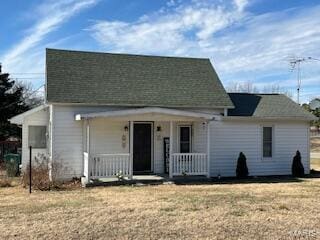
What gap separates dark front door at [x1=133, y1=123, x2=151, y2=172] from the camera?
1992 centimetres

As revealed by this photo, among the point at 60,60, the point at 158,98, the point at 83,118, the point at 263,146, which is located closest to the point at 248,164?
the point at 263,146

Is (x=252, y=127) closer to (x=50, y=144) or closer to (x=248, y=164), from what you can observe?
(x=248, y=164)

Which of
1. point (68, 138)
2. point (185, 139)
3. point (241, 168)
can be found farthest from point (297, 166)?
point (68, 138)

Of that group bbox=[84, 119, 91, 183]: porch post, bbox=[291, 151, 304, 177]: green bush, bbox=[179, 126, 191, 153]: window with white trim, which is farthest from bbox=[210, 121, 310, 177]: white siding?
bbox=[84, 119, 91, 183]: porch post

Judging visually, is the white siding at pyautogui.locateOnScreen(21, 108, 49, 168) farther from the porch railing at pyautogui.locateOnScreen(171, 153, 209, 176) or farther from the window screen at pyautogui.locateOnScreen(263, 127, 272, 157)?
the window screen at pyautogui.locateOnScreen(263, 127, 272, 157)

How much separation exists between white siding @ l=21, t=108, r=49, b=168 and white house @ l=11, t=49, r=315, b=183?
0.14 feet

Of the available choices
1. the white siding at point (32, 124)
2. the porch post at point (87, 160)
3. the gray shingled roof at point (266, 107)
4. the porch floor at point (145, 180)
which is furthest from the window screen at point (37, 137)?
the gray shingled roof at point (266, 107)

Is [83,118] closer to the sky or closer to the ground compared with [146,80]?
closer to the ground

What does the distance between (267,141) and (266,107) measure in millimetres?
1678

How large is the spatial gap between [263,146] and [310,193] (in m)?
6.19

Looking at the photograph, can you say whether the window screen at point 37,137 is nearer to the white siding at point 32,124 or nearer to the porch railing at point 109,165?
the white siding at point 32,124

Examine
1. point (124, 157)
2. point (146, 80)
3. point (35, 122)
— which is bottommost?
point (124, 157)

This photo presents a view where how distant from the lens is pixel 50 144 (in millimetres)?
18797

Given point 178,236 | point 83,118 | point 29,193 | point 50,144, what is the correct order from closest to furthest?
point 178,236 < point 29,193 < point 83,118 < point 50,144
